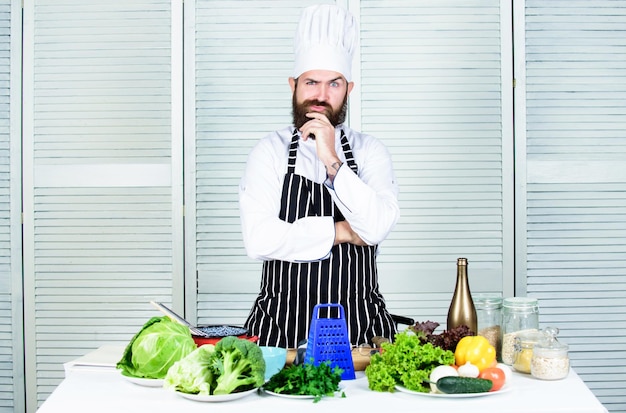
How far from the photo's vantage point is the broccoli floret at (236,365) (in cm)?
176

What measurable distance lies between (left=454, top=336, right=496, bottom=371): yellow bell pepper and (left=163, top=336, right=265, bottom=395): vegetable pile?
475 mm

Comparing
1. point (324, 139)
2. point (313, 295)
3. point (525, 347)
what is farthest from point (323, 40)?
point (525, 347)

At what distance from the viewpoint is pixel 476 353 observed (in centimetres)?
187

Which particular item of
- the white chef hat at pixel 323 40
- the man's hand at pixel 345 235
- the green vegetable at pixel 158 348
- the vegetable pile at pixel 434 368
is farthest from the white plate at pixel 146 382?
the white chef hat at pixel 323 40

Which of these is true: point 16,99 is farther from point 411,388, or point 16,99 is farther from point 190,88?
point 411,388

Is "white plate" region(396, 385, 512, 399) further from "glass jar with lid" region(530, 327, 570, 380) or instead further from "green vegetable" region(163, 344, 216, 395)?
"green vegetable" region(163, 344, 216, 395)

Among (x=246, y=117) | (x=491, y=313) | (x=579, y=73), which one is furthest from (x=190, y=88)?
(x=491, y=313)

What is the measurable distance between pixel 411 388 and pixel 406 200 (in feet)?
6.67

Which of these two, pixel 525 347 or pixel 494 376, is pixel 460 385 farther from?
pixel 525 347

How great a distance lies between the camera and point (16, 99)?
380cm

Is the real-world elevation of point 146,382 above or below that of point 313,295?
below

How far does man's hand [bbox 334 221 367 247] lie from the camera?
102 inches

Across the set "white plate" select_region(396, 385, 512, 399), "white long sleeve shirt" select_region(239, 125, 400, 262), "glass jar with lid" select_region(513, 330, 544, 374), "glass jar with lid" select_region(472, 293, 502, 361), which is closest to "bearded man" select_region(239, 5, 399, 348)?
"white long sleeve shirt" select_region(239, 125, 400, 262)

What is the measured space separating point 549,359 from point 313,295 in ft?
2.98
